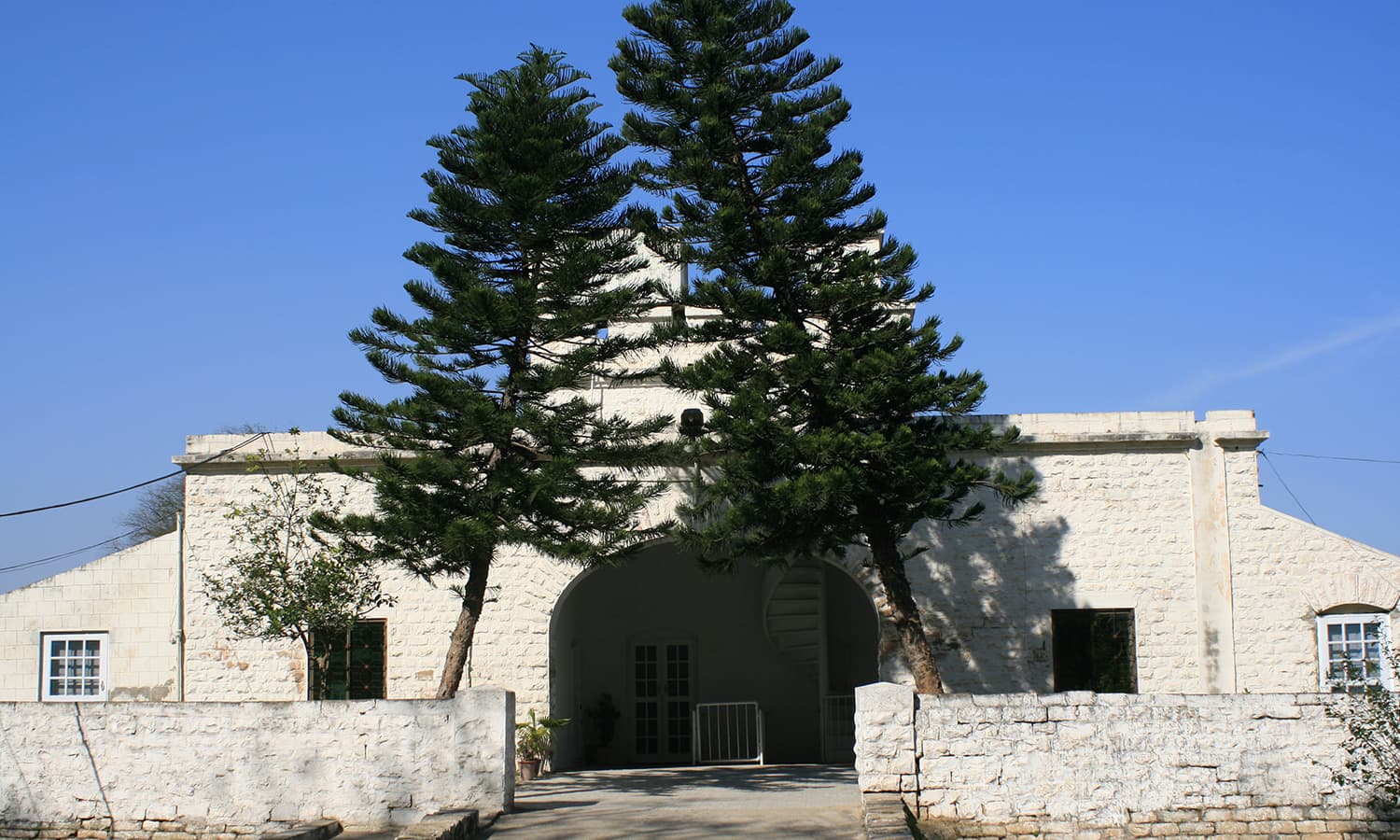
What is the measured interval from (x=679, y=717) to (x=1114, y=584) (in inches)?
273

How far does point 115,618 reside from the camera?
51.8 ft

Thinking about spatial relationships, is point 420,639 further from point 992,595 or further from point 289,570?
point 992,595

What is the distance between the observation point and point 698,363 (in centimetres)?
1352

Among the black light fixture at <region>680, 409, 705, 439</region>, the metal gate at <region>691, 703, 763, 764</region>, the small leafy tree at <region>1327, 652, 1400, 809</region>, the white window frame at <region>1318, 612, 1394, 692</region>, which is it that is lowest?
the metal gate at <region>691, 703, 763, 764</region>

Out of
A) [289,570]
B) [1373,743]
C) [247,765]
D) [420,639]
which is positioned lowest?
[247,765]

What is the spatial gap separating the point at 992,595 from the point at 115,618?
10010mm

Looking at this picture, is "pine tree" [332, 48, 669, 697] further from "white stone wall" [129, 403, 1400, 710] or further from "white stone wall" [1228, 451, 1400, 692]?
"white stone wall" [1228, 451, 1400, 692]

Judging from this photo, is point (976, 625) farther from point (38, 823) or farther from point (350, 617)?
point (38, 823)

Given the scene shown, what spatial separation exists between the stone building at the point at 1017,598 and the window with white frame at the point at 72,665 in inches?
0.8

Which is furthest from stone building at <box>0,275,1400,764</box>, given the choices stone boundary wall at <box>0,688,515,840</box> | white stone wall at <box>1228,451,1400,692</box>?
stone boundary wall at <box>0,688,515,840</box>

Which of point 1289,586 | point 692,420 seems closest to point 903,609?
point 692,420

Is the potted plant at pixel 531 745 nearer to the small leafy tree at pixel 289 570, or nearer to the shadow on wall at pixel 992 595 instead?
the small leafy tree at pixel 289 570

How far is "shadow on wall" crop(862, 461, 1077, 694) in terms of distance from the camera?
15188 mm

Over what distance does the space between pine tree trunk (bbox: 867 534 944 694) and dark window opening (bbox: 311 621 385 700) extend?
5867 millimetres
